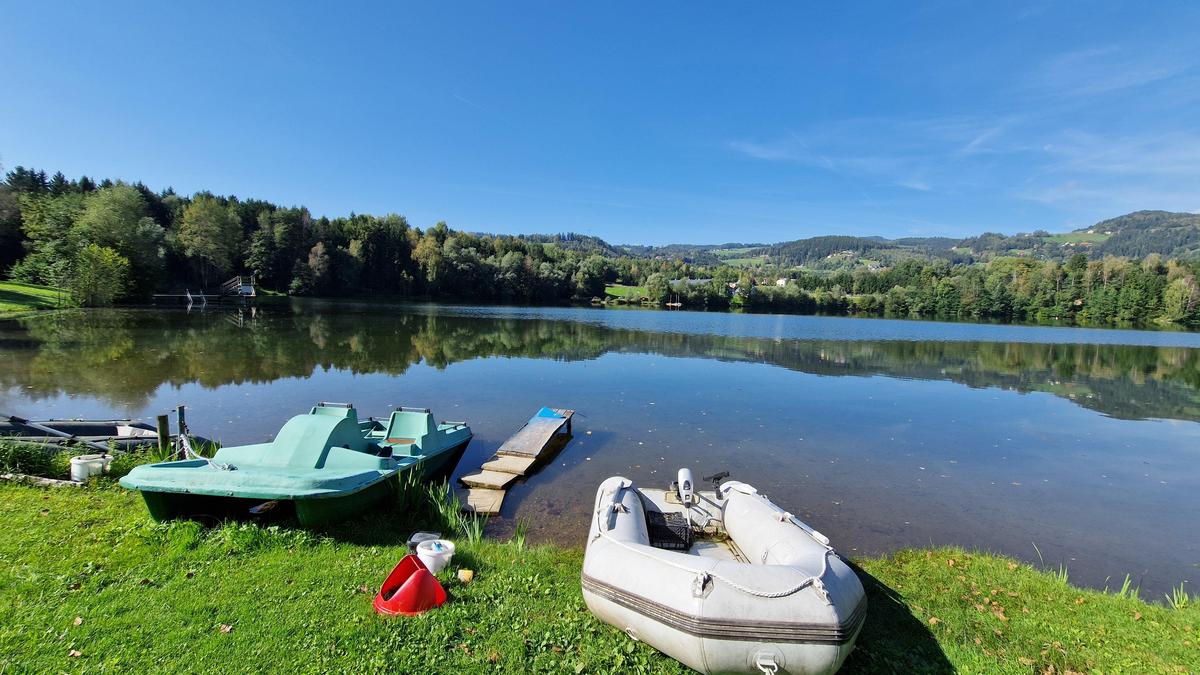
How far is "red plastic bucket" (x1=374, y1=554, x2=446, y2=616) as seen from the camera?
5000mm

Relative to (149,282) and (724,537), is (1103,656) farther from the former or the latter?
(149,282)

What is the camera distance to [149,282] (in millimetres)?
53406

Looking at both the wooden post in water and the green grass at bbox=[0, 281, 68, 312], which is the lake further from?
the green grass at bbox=[0, 281, 68, 312]

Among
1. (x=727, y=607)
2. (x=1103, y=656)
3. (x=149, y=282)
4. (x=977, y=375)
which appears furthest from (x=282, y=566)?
(x=149, y=282)

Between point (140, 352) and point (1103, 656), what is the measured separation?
32.3m

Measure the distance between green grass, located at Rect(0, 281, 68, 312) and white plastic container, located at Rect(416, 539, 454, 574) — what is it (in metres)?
48.3

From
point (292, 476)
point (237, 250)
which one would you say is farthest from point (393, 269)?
point (292, 476)

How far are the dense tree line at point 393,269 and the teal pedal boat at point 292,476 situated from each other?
2046 inches

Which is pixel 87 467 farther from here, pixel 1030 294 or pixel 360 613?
pixel 1030 294

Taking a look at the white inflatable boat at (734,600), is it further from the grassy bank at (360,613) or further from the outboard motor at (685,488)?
the outboard motor at (685,488)

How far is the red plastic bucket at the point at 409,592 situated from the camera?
5.00 metres

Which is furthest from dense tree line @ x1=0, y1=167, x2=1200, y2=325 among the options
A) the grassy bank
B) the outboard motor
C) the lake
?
the outboard motor

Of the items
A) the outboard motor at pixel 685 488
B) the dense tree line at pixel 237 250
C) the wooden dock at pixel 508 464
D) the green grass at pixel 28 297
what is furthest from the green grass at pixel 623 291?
the outboard motor at pixel 685 488

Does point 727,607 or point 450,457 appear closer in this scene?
point 727,607
